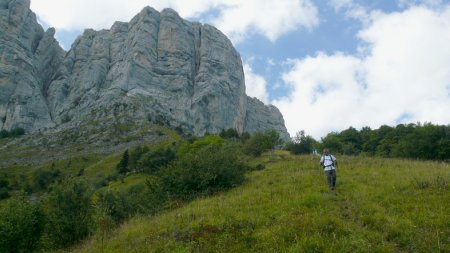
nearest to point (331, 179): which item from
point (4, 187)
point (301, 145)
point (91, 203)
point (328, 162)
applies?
point (328, 162)

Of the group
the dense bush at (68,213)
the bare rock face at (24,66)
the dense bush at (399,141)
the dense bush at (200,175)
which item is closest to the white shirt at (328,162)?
the dense bush at (200,175)

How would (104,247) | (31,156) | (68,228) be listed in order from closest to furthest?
(104,247)
(68,228)
(31,156)

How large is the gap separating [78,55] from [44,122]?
46.6 meters

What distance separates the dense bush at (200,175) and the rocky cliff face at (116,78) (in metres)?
109

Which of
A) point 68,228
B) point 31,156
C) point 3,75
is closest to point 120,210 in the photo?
point 68,228

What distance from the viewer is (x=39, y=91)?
17025 centimetres

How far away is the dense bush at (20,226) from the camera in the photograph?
17.3 m

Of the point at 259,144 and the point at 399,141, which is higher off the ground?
the point at 399,141

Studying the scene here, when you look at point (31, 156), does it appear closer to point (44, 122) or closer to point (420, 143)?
point (44, 122)

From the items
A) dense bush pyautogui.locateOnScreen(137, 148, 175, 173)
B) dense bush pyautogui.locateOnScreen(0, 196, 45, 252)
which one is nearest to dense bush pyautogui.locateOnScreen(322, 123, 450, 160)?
dense bush pyautogui.locateOnScreen(137, 148, 175, 173)

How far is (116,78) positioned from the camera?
17038 centimetres

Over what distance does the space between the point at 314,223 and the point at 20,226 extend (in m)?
12.8

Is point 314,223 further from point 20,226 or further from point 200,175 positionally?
point 200,175

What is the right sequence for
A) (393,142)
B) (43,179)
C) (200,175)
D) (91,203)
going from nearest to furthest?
(91,203) → (200,175) → (43,179) → (393,142)
